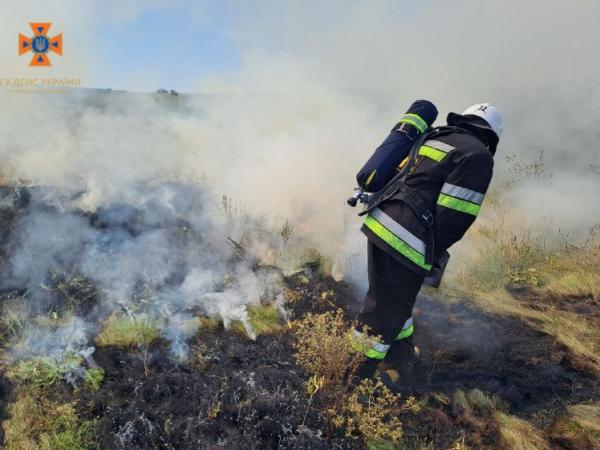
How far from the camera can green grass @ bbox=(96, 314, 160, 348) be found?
3.43 m

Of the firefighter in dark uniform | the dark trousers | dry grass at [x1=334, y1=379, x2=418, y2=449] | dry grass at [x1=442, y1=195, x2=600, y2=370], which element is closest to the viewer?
dry grass at [x1=334, y1=379, x2=418, y2=449]

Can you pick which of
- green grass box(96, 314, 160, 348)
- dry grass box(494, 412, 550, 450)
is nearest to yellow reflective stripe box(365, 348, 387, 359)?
dry grass box(494, 412, 550, 450)

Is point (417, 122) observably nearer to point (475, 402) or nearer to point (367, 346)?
point (367, 346)

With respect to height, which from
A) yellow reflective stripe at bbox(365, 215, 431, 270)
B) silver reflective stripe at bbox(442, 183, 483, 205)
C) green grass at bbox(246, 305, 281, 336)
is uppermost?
silver reflective stripe at bbox(442, 183, 483, 205)

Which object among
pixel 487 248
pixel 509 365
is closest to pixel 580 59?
pixel 487 248

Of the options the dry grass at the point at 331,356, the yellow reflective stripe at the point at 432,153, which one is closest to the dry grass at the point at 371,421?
the dry grass at the point at 331,356

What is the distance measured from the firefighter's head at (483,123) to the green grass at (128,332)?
3043 millimetres

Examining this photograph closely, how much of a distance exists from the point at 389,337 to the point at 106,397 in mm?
2111

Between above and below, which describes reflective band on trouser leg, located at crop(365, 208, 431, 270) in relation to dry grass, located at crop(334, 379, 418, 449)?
above

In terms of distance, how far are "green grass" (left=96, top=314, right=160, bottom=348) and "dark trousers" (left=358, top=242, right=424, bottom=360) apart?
1864 millimetres

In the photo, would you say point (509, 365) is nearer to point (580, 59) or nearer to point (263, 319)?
point (263, 319)

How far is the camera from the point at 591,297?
15.6ft

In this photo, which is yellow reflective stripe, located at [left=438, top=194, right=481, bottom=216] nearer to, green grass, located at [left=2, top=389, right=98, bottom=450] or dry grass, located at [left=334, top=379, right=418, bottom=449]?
dry grass, located at [left=334, top=379, right=418, bottom=449]

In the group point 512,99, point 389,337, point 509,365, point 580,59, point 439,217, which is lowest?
point 509,365
